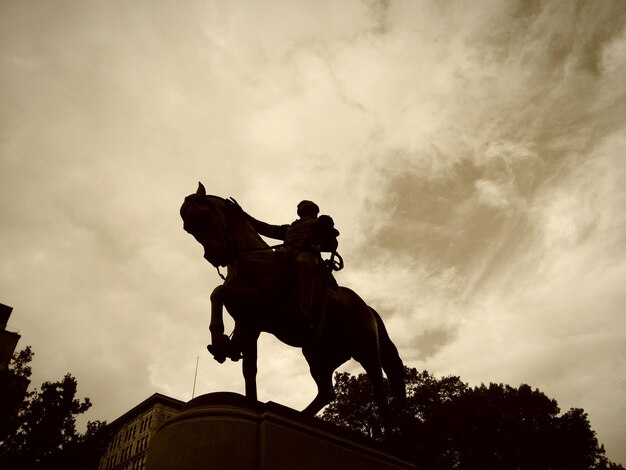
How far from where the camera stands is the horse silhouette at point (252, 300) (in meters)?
5.91

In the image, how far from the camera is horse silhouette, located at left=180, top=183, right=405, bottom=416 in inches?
233

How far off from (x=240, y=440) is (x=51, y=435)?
74.8 ft

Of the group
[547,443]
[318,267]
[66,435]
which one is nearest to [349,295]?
[318,267]

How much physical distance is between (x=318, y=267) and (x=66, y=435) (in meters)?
22.0

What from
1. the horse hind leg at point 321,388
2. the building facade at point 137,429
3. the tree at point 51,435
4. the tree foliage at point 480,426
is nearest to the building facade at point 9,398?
the tree at point 51,435

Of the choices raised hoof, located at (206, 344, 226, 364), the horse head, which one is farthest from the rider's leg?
raised hoof, located at (206, 344, 226, 364)

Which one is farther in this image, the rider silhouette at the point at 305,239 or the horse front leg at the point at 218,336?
the rider silhouette at the point at 305,239

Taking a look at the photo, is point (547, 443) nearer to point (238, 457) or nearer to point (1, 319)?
point (238, 457)

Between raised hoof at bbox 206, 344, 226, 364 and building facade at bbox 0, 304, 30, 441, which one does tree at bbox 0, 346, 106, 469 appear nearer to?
building facade at bbox 0, 304, 30, 441

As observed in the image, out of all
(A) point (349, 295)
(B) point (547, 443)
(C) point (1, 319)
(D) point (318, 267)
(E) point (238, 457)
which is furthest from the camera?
(C) point (1, 319)

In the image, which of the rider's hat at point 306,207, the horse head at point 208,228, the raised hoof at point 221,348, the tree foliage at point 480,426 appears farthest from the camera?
the tree foliage at point 480,426

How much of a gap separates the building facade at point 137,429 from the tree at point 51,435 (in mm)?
39164

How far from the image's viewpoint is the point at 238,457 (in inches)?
163

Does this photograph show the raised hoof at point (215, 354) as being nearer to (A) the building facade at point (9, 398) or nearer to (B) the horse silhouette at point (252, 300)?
(B) the horse silhouette at point (252, 300)
